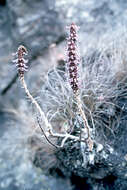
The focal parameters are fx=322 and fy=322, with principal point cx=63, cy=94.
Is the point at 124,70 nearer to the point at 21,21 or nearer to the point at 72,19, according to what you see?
the point at 72,19

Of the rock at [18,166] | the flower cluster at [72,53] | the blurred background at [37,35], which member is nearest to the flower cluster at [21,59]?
the flower cluster at [72,53]

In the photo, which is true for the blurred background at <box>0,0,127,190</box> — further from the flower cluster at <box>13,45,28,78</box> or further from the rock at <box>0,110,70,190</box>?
the flower cluster at <box>13,45,28,78</box>

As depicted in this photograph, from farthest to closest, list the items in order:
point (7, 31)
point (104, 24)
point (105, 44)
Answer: point (7, 31) < point (104, 24) < point (105, 44)

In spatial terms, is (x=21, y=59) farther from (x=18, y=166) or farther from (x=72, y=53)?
(x=18, y=166)

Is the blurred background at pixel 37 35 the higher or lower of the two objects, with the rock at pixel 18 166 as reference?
higher

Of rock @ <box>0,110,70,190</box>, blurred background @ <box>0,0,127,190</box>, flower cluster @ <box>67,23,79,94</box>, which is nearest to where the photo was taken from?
flower cluster @ <box>67,23,79,94</box>

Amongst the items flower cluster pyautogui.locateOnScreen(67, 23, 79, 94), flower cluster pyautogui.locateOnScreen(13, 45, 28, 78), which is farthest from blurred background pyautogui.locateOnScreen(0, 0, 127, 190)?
flower cluster pyautogui.locateOnScreen(67, 23, 79, 94)

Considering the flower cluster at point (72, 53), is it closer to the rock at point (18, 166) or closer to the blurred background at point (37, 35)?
the rock at point (18, 166)

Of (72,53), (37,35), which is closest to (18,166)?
(37,35)

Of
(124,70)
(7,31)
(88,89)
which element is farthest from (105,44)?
(7,31)
